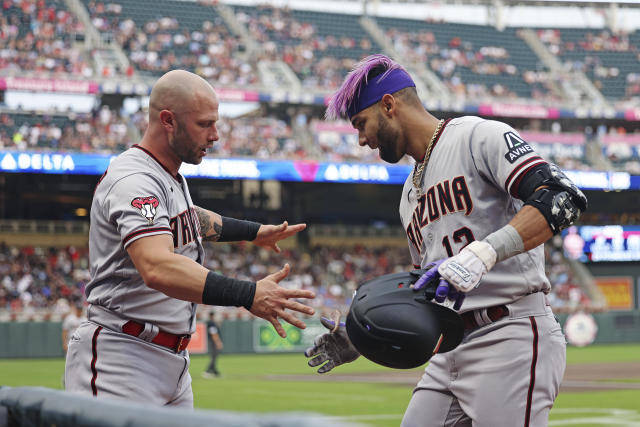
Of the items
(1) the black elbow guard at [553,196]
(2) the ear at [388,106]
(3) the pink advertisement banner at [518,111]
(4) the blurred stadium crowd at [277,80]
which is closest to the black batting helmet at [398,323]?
(1) the black elbow guard at [553,196]

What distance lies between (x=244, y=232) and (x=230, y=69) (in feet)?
96.6

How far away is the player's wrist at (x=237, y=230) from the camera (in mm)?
5121

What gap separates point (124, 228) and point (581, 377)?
15.7m

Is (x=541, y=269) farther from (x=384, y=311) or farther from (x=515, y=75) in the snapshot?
(x=515, y=75)

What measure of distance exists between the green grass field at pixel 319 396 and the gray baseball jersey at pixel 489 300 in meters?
6.46

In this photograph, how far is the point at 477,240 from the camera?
12.7 feet

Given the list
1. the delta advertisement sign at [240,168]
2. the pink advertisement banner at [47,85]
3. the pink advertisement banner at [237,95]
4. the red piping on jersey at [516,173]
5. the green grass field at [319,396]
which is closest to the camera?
the red piping on jersey at [516,173]

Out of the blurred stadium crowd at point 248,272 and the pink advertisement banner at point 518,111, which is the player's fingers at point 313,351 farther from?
the pink advertisement banner at point 518,111

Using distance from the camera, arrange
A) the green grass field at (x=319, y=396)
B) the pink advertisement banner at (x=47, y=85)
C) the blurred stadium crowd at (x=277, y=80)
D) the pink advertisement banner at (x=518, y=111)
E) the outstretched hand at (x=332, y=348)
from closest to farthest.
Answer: the outstretched hand at (x=332, y=348), the green grass field at (x=319, y=396), the pink advertisement banner at (x=47, y=85), the blurred stadium crowd at (x=277, y=80), the pink advertisement banner at (x=518, y=111)

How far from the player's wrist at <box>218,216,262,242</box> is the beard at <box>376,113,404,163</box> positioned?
1.30 meters

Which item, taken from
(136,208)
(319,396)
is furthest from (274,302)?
(319,396)

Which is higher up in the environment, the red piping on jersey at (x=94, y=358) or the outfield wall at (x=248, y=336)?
the red piping on jersey at (x=94, y=358)

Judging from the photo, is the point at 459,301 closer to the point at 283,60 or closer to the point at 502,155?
the point at 502,155

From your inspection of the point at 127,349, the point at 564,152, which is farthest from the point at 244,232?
the point at 564,152
